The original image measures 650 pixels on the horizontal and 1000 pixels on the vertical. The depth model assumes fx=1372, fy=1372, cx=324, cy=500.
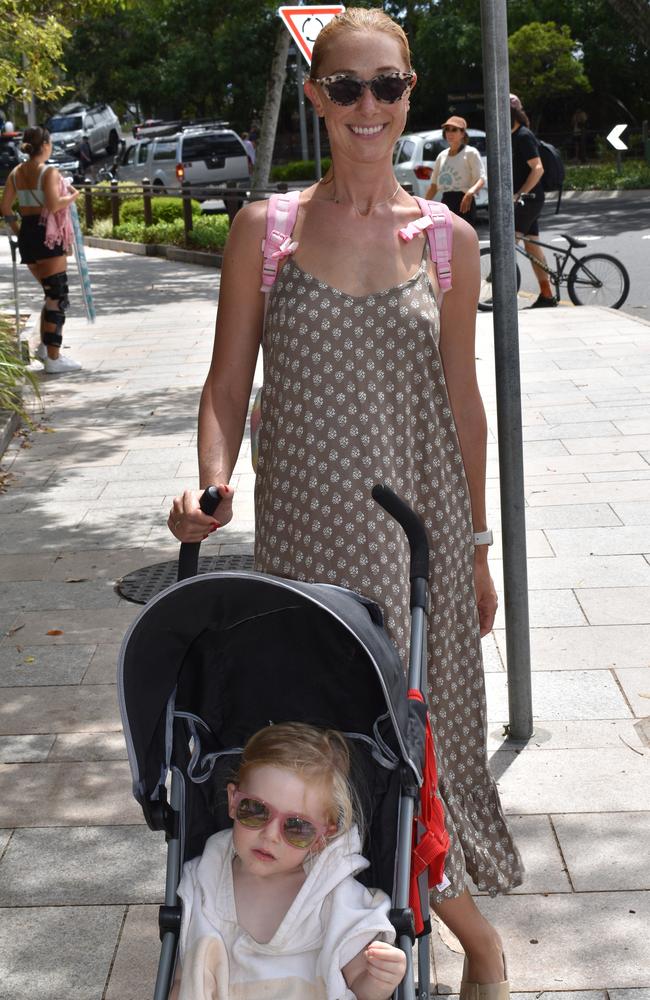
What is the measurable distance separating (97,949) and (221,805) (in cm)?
97

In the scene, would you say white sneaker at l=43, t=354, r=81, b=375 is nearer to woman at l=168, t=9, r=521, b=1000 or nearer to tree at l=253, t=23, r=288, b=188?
woman at l=168, t=9, r=521, b=1000

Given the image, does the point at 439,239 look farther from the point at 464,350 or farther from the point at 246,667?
the point at 246,667

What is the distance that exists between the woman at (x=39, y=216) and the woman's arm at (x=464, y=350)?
31.4 ft

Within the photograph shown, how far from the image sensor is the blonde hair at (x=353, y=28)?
9.39ft

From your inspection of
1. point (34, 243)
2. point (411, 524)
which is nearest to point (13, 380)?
point (34, 243)

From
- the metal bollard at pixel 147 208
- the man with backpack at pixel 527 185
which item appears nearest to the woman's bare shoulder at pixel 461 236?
the man with backpack at pixel 527 185

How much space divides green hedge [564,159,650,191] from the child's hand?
93.9ft

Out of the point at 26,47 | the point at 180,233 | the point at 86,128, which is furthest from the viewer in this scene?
the point at 86,128

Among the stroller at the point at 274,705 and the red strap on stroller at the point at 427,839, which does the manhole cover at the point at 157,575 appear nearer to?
the stroller at the point at 274,705

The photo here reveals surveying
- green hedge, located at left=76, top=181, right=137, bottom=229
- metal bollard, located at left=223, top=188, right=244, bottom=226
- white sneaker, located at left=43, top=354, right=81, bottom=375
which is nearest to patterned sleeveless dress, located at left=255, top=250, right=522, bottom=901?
white sneaker, located at left=43, top=354, right=81, bottom=375

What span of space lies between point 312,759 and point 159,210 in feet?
78.1

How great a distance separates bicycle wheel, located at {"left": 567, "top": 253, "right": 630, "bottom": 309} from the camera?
557 inches

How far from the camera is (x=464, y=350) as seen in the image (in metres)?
3.01

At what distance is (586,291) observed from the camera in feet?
47.0
